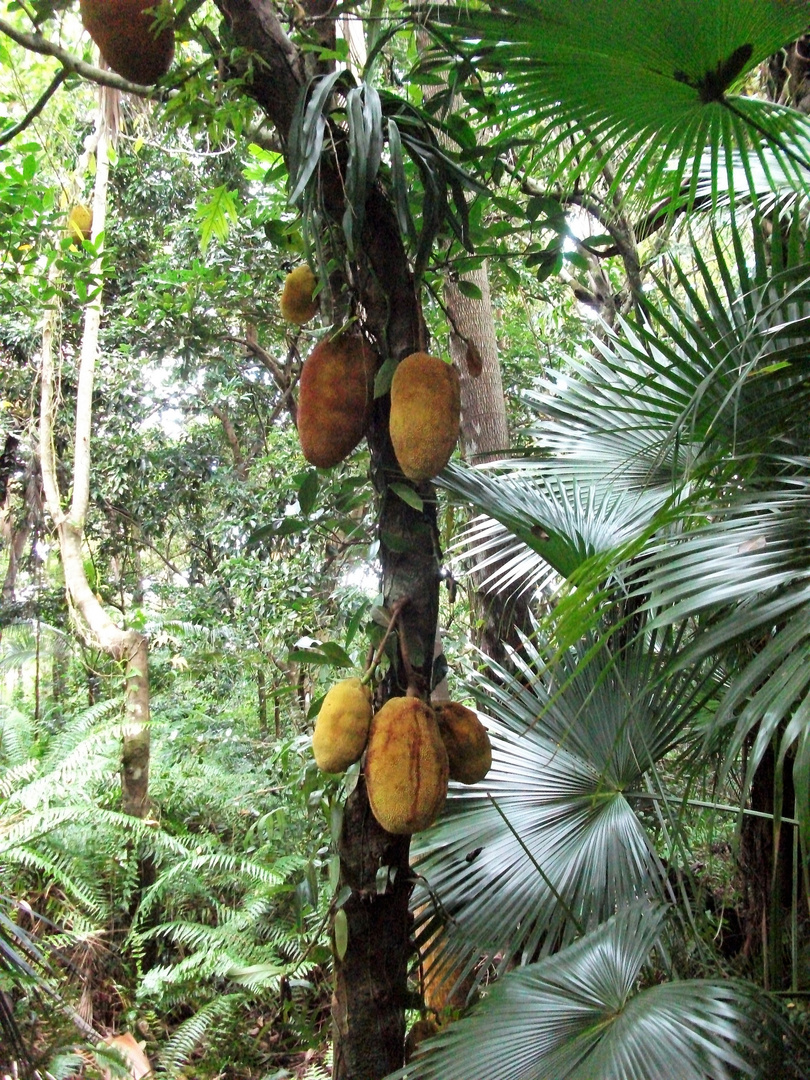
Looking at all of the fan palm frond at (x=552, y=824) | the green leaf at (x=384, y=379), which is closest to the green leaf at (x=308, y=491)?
the green leaf at (x=384, y=379)

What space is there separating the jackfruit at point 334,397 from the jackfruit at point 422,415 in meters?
0.08

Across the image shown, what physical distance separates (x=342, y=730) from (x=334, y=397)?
451 mm

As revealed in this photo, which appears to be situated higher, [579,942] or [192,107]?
[192,107]

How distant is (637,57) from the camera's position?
1277 mm

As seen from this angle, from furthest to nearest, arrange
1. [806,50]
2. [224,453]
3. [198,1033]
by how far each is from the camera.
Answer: [224,453] → [198,1033] → [806,50]

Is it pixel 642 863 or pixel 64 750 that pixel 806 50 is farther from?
pixel 64 750

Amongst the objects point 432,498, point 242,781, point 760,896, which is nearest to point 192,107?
point 432,498

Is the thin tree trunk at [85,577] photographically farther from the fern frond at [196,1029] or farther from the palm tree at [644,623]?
the palm tree at [644,623]

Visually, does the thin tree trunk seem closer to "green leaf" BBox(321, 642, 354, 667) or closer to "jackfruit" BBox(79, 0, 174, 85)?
"jackfruit" BBox(79, 0, 174, 85)

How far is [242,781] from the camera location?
3.73m

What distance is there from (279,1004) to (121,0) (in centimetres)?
280

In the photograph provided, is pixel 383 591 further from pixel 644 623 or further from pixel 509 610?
pixel 509 610

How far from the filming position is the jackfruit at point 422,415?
3.43 feet

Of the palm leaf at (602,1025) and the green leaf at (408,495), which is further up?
the green leaf at (408,495)
